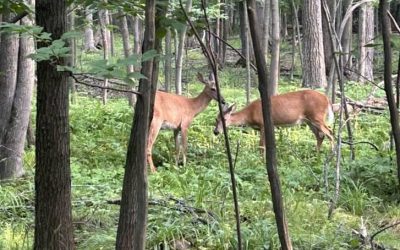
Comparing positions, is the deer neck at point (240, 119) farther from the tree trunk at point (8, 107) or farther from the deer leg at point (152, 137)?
the tree trunk at point (8, 107)

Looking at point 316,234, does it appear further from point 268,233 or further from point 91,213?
point 91,213

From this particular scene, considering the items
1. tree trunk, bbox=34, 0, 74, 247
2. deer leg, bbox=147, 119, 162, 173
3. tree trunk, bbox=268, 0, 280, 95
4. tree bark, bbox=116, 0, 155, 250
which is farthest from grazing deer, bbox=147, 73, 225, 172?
tree bark, bbox=116, 0, 155, 250

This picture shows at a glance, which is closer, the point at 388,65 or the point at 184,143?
the point at 388,65

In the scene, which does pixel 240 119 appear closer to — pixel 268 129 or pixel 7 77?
pixel 7 77

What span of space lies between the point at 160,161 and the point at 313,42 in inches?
367

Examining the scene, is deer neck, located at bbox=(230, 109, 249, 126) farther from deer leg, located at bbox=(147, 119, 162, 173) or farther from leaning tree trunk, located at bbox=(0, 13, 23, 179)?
leaning tree trunk, located at bbox=(0, 13, 23, 179)

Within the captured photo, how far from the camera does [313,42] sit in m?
17.6

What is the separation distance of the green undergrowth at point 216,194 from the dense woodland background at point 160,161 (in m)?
0.02

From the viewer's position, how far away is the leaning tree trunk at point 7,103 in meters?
7.02

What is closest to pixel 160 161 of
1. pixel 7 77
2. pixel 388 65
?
pixel 7 77

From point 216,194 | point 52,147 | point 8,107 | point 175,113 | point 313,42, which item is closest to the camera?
point 52,147

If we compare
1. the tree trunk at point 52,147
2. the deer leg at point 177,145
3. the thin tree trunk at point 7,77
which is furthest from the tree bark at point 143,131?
the deer leg at point 177,145

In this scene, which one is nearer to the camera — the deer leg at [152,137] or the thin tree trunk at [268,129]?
the thin tree trunk at [268,129]

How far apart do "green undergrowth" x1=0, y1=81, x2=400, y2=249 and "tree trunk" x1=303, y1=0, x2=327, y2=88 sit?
6462 millimetres
